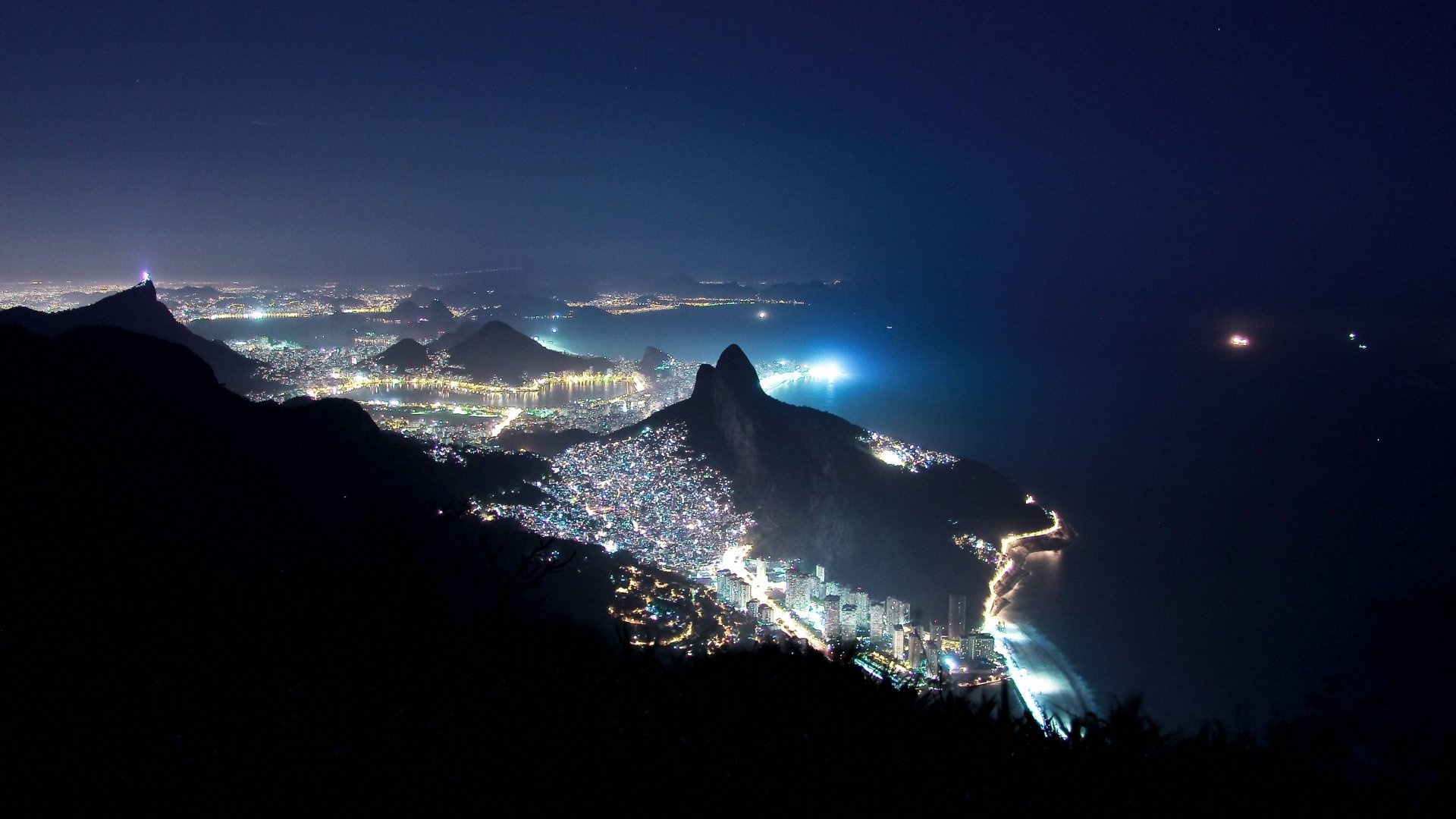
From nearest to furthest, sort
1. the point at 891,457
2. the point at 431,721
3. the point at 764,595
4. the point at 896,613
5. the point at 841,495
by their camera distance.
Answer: the point at 431,721, the point at 896,613, the point at 764,595, the point at 841,495, the point at 891,457

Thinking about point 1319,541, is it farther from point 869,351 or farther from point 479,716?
point 869,351

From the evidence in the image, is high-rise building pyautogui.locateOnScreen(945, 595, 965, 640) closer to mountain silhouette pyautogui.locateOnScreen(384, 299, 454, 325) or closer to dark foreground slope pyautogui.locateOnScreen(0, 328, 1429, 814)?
dark foreground slope pyautogui.locateOnScreen(0, 328, 1429, 814)

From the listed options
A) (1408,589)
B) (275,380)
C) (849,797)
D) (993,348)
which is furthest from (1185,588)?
(993,348)

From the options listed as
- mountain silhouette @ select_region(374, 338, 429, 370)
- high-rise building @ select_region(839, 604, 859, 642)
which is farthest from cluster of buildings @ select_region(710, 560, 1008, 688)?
mountain silhouette @ select_region(374, 338, 429, 370)

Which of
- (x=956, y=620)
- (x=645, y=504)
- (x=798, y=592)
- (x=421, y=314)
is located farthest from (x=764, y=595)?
(x=421, y=314)

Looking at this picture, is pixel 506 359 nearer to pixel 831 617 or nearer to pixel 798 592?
pixel 798 592

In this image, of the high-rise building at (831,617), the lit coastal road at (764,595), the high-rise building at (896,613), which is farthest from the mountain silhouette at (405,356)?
the high-rise building at (896,613)
